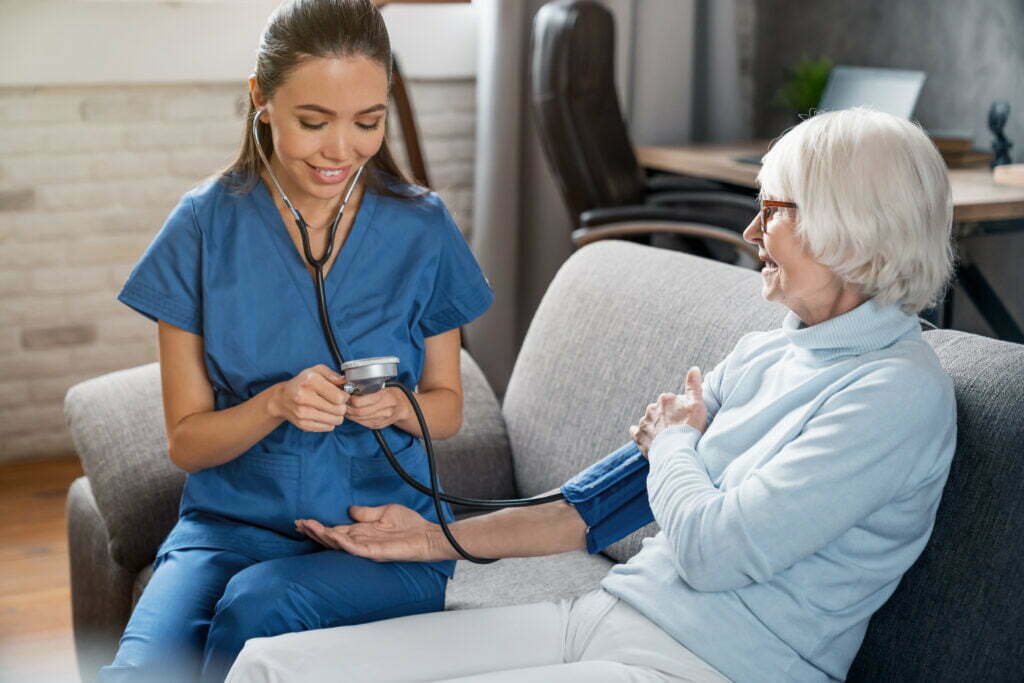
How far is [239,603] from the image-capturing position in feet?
4.65

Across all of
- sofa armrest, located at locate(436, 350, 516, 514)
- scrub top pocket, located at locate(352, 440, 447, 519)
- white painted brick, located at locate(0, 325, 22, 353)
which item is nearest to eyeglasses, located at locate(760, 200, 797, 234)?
scrub top pocket, located at locate(352, 440, 447, 519)

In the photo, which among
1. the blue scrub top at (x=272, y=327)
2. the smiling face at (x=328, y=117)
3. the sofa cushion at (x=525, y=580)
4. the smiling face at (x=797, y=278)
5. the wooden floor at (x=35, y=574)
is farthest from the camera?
the wooden floor at (x=35, y=574)

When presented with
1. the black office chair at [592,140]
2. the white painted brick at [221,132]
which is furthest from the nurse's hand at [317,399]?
the white painted brick at [221,132]

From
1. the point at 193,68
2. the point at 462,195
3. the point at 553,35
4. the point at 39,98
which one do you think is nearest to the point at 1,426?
the point at 39,98

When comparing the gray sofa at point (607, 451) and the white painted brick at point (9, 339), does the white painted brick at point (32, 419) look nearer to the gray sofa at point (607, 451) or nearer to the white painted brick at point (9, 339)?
the white painted brick at point (9, 339)

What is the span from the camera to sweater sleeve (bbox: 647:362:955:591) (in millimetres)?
1209

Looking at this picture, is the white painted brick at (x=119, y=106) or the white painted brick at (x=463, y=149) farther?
the white painted brick at (x=463, y=149)

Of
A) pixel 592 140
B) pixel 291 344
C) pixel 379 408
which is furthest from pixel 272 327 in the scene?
pixel 592 140

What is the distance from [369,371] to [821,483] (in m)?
0.47

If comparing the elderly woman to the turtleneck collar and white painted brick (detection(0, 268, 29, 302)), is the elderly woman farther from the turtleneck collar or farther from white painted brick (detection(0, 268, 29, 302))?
white painted brick (detection(0, 268, 29, 302))

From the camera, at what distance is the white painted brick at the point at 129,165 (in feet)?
10.7

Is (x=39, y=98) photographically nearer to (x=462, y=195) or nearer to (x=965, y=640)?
(x=462, y=195)

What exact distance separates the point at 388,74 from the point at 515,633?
655mm

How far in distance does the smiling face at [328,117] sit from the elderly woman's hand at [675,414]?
45cm
